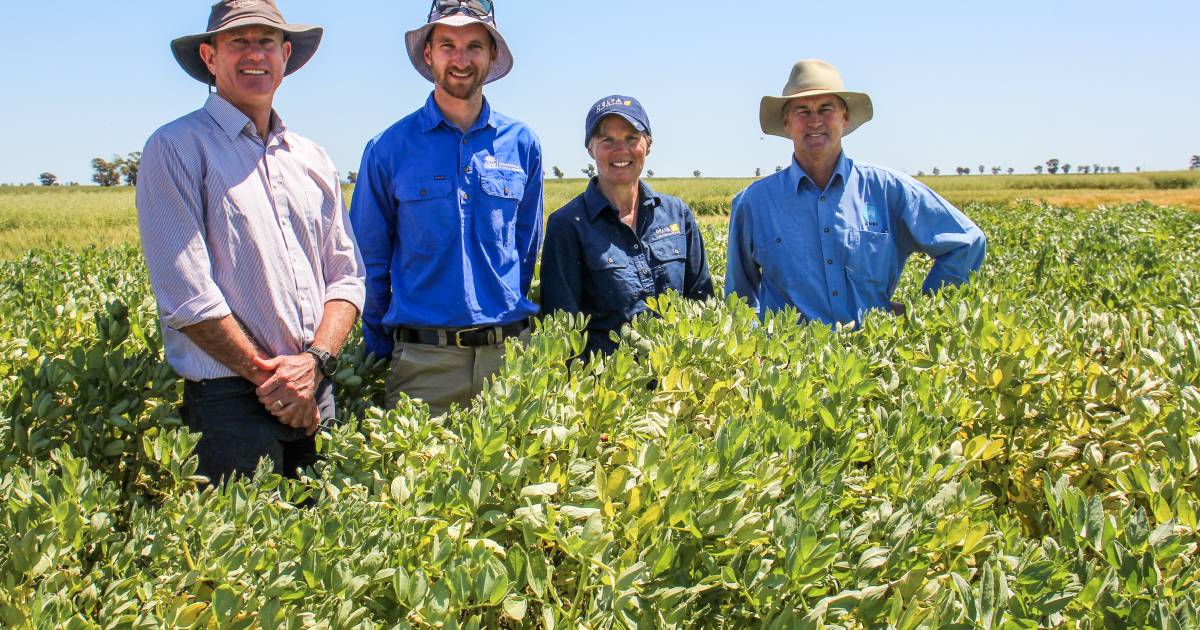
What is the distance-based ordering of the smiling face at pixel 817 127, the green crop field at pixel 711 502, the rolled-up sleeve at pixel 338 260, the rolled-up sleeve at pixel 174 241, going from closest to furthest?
the green crop field at pixel 711 502 < the rolled-up sleeve at pixel 174 241 < the rolled-up sleeve at pixel 338 260 < the smiling face at pixel 817 127

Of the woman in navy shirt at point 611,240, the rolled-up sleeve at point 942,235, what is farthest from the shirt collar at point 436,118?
the rolled-up sleeve at point 942,235

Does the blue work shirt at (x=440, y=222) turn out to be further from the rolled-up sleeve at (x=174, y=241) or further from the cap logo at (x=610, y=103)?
the rolled-up sleeve at (x=174, y=241)

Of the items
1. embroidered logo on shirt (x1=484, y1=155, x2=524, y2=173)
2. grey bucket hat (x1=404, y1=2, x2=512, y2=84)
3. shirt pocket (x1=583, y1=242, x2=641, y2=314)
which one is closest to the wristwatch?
embroidered logo on shirt (x1=484, y1=155, x2=524, y2=173)

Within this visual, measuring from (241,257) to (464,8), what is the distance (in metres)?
1.56

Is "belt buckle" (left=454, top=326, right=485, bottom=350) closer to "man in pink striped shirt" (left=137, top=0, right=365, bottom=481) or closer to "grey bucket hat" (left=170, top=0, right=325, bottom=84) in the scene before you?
"man in pink striped shirt" (left=137, top=0, right=365, bottom=481)

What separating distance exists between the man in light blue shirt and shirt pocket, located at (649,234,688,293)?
395 millimetres

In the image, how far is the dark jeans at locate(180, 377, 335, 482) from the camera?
297 cm

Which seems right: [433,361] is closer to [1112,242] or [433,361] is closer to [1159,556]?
[1159,556]

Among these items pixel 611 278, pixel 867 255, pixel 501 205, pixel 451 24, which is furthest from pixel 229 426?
pixel 867 255

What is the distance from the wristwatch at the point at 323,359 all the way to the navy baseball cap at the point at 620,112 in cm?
169

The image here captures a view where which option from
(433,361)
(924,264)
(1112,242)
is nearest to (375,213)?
(433,361)

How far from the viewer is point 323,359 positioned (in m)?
3.13

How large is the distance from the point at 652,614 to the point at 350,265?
228cm

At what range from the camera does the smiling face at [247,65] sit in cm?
307
